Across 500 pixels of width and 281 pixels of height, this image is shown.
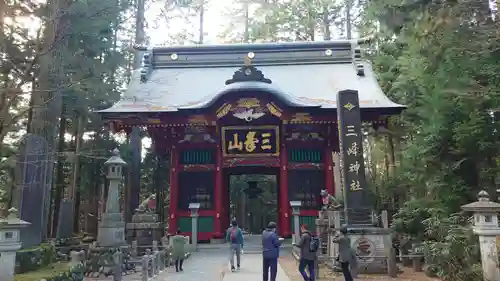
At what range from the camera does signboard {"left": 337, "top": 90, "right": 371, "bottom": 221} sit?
10094 millimetres

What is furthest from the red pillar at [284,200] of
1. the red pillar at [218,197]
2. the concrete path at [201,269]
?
the concrete path at [201,269]

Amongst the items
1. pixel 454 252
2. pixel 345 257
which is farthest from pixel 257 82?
pixel 454 252

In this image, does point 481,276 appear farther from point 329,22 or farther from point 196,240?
point 329,22

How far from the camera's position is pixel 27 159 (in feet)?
33.1

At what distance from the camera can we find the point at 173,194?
52.3 ft

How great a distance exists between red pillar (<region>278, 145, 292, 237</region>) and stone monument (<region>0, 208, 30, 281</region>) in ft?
32.9

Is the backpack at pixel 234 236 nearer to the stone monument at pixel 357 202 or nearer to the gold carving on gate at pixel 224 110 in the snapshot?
the stone monument at pixel 357 202

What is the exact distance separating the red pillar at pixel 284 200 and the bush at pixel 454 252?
22.1 ft

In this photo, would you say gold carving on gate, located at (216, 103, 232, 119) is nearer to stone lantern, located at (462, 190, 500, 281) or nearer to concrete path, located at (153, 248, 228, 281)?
concrete path, located at (153, 248, 228, 281)

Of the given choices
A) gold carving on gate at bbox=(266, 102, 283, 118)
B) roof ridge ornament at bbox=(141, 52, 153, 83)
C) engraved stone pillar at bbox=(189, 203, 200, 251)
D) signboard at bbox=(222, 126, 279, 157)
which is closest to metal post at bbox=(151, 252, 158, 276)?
engraved stone pillar at bbox=(189, 203, 200, 251)

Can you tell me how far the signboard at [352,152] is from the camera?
10094 mm

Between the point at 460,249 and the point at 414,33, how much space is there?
15.3 ft

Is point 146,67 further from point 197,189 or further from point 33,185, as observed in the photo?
point 33,185

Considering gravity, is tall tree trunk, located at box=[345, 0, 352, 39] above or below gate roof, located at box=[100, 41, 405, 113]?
above
